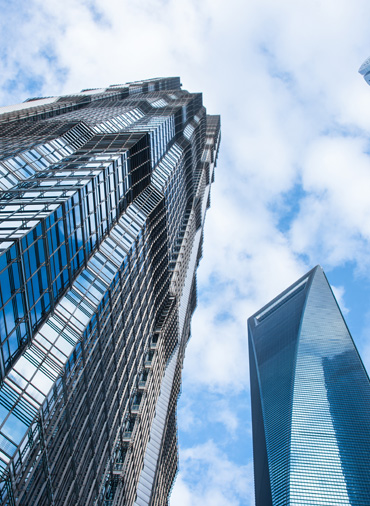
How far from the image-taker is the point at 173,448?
11344cm

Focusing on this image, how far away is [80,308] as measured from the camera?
3456 cm

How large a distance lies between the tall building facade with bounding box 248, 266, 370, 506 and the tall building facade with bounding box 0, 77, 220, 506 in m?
62.3

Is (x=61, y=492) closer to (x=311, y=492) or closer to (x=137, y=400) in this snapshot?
(x=137, y=400)

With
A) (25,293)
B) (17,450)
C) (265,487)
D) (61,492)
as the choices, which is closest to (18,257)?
(25,293)

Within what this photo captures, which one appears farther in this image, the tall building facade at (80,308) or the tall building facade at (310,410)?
the tall building facade at (310,410)

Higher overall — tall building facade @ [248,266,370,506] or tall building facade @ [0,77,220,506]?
tall building facade @ [248,266,370,506]

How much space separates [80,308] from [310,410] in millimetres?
127166

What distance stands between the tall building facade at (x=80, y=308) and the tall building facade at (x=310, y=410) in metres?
62.3

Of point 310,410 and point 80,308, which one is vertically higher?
point 310,410

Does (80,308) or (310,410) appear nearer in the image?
(80,308)

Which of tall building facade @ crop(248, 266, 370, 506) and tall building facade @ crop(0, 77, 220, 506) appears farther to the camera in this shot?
tall building facade @ crop(248, 266, 370, 506)

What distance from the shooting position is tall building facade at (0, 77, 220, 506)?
83.3ft

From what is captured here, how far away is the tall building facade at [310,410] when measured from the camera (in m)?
127

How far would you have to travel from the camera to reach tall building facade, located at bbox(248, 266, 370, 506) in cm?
12712
